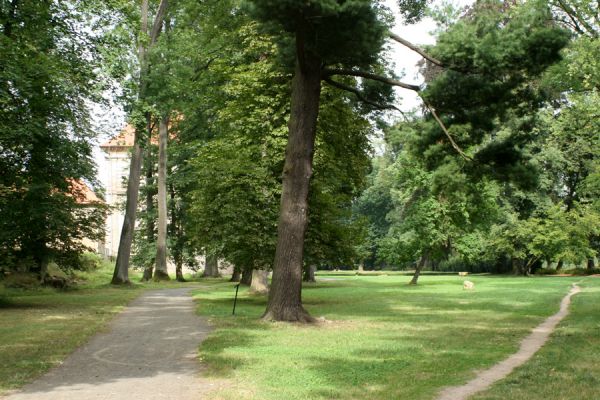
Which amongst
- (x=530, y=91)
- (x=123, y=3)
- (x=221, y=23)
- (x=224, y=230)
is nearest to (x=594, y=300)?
(x=530, y=91)

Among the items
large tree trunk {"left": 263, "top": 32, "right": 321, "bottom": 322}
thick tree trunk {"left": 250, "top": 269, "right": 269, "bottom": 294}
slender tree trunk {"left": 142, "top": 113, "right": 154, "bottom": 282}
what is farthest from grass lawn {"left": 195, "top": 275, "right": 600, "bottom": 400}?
slender tree trunk {"left": 142, "top": 113, "right": 154, "bottom": 282}

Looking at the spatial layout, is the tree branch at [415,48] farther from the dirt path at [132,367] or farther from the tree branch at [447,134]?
the dirt path at [132,367]

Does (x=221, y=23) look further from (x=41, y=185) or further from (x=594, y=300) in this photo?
(x=594, y=300)

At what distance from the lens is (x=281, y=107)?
2330 cm

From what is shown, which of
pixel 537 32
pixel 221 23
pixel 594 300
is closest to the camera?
pixel 537 32

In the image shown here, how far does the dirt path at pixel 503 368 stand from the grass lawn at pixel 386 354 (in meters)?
0.17

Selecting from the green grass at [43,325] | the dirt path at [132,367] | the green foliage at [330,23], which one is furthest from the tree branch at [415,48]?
the green grass at [43,325]

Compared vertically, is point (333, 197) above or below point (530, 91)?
below

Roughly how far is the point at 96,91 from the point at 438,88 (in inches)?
469

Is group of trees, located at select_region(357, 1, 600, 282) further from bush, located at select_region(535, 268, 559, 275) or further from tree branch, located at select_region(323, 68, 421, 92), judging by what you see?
bush, located at select_region(535, 268, 559, 275)

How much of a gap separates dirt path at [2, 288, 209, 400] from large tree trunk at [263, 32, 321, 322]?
7.01 feet

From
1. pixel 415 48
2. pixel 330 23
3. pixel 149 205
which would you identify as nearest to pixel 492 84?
pixel 415 48

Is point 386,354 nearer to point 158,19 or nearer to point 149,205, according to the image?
point 158,19

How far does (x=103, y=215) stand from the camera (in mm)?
24141
